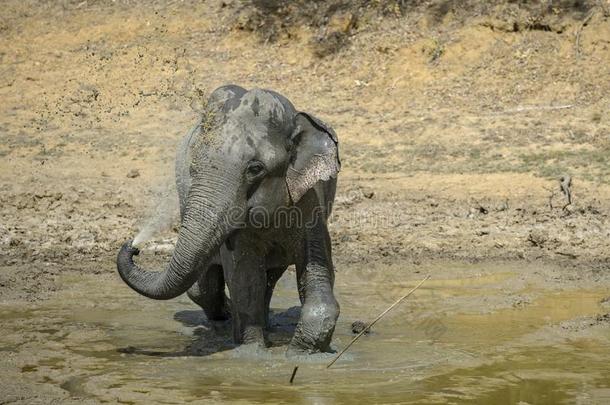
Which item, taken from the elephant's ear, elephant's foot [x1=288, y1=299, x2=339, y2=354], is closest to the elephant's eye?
the elephant's ear

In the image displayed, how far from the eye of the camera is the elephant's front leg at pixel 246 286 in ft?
28.0

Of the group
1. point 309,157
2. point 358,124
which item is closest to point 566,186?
point 358,124

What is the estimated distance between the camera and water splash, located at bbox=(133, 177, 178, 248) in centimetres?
1350

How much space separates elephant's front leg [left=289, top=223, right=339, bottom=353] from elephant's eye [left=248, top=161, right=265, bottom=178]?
84 cm

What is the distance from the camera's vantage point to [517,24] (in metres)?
18.0

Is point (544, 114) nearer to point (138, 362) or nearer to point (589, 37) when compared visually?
point (589, 37)

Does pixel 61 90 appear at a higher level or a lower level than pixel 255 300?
higher

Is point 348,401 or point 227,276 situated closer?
point 348,401

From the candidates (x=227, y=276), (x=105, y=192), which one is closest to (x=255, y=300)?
(x=227, y=276)

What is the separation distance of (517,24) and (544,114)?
2.53 metres

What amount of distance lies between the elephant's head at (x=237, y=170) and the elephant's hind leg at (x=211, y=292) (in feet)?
5.58

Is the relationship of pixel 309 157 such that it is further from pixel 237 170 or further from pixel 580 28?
pixel 580 28

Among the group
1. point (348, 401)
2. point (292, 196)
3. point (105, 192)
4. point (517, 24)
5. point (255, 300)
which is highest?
point (517, 24)

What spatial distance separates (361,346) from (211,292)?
1423 millimetres
